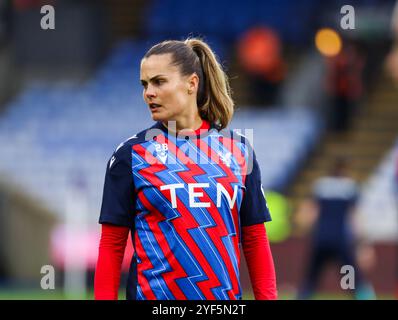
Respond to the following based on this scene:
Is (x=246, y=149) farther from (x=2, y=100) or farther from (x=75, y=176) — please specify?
(x=2, y=100)

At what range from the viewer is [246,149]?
5043 mm

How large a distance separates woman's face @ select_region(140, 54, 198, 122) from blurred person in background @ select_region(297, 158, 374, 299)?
8.66 metres

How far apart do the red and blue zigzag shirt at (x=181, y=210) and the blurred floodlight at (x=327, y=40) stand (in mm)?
15070

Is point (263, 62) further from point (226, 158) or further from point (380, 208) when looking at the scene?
point (226, 158)

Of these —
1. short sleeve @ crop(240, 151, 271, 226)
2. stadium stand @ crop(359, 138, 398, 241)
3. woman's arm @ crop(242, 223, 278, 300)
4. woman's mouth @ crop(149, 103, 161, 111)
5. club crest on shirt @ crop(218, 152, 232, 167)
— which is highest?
woman's mouth @ crop(149, 103, 161, 111)

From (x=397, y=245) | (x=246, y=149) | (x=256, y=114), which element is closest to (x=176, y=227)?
(x=246, y=149)

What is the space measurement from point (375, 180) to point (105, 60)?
6101 millimetres

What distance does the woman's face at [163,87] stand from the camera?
4852mm

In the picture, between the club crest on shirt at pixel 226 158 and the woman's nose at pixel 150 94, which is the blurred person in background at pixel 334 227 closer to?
the club crest on shirt at pixel 226 158

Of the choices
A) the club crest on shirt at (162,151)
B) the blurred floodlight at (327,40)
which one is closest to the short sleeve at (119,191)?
the club crest on shirt at (162,151)

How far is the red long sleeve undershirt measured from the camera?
4824 millimetres

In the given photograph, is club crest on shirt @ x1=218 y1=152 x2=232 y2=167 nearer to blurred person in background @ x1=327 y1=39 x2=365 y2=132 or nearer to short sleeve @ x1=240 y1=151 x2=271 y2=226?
short sleeve @ x1=240 y1=151 x2=271 y2=226

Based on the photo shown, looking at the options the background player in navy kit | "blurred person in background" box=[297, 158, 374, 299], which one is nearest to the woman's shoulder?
the background player in navy kit

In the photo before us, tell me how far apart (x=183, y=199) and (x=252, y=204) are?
33 centimetres
